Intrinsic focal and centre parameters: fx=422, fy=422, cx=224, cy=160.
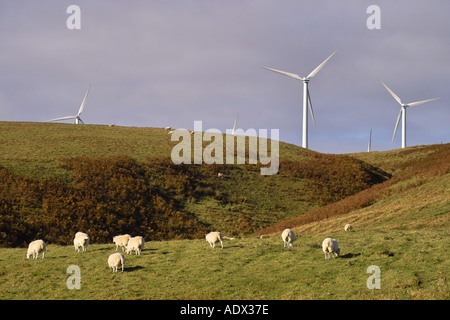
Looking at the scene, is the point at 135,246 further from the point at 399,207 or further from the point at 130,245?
the point at 399,207

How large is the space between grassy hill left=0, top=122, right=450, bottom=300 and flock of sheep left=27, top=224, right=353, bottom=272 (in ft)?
1.78

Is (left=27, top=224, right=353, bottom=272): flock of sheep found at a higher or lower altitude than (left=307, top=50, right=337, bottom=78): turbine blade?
lower

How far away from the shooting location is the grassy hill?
16.3 m

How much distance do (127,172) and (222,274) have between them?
36.5 meters

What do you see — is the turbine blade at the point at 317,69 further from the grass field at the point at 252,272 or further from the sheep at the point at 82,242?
the sheep at the point at 82,242

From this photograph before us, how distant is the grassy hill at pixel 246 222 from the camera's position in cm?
1628
